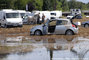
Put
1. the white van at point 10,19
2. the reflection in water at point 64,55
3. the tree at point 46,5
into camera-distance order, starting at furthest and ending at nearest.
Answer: the tree at point 46,5
the white van at point 10,19
the reflection in water at point 64,55

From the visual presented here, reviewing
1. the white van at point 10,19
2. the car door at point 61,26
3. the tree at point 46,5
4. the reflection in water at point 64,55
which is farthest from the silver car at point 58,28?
the tree at point 46,5

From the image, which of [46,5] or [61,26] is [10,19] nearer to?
[61,26]

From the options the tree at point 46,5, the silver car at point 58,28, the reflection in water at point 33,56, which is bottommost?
the reflection in water at point 33,56

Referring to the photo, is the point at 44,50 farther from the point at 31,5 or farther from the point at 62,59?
the point at 31,5

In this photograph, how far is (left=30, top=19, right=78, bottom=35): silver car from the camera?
18.7 metres

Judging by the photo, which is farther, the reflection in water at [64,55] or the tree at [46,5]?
the tree at [46,5]

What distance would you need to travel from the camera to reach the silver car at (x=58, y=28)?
18.7 m

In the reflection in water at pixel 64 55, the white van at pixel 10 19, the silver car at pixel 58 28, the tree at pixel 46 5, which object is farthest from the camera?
the tree at pixel 46 5

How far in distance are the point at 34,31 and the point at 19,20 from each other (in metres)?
9.11

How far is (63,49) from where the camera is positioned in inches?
502

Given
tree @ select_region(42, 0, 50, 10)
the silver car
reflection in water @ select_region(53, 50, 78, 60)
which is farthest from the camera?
tree @ select_region(42, 0, 50, 10)

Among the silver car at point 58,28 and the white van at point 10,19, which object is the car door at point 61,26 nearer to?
the silver car at point 58,28

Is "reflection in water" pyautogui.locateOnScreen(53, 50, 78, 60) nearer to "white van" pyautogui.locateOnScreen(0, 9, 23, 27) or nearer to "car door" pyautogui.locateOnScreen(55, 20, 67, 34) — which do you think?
"car door" pyautogui.locateOnScreen(55, 20, 67, 34)

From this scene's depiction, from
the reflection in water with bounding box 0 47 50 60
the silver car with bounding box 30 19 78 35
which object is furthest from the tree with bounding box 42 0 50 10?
the reflection in water with bounding box 0 47 50 60
